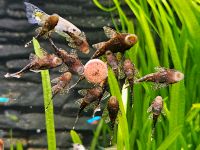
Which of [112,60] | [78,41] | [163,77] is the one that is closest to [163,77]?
[163,77]

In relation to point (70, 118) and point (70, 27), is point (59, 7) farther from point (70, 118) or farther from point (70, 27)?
A: point (70, 27)

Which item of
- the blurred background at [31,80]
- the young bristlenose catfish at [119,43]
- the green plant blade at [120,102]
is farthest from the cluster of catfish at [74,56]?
the blurred background at [31,80]

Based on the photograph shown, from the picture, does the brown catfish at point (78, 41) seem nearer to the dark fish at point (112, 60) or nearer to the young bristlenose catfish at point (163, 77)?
the dark fish at point (112, 60)

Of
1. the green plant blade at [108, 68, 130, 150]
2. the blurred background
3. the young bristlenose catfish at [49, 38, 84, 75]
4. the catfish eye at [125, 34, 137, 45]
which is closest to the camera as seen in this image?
the catfish eye at [125, 34, 137, 45]

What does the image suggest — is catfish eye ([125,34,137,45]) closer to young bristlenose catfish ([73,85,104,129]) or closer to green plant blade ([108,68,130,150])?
young bristlenose catfish ([73,85,104,129])

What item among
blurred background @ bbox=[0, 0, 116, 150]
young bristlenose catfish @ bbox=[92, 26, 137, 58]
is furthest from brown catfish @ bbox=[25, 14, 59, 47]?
blurred background @ bbox=[0, 0, 116, 150]

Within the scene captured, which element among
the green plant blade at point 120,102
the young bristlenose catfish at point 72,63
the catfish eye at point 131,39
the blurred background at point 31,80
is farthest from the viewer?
the blurred background at point 31,80

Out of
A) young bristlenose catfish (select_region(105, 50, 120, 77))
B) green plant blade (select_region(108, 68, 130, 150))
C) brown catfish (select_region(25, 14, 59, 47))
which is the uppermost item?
brown catfish (select_region(25, 14, 59, 47))

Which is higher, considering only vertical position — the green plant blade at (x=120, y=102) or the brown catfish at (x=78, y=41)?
the brown catfish at (x=78, y=41)

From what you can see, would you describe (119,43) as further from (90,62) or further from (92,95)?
(92,95)
